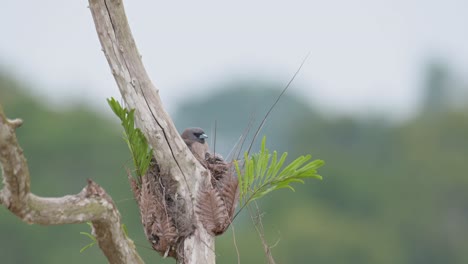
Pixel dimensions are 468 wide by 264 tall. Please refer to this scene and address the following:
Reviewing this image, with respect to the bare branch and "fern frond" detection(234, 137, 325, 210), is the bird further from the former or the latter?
the bare branch

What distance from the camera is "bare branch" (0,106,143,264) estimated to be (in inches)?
294

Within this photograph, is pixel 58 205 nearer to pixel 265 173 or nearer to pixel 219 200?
pixel 219 200

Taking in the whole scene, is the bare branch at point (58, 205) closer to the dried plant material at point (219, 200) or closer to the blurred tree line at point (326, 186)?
the dried plant material at point (219, 200)

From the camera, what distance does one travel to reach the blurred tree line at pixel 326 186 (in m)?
54.7

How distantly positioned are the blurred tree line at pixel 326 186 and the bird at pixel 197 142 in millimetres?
30150

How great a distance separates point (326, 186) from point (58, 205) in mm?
61693

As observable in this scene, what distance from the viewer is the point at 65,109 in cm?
7400

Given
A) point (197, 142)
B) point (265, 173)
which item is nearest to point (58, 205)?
point (265, 173)

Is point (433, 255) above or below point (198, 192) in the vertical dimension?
below

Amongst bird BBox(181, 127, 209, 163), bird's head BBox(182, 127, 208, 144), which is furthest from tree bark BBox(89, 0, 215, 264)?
bird's head BBox(182, 127, 208, 144)

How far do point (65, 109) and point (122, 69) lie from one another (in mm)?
65523

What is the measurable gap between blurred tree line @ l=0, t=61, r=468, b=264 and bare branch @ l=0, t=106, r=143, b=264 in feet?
105

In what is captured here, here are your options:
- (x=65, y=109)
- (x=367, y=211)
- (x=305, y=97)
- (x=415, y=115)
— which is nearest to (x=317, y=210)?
(x=367, y=211)

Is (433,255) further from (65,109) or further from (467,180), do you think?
(65,109)
